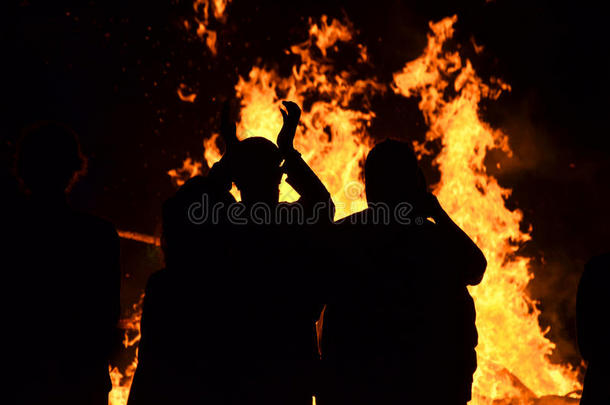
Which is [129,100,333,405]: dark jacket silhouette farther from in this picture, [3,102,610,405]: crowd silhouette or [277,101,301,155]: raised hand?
[277,101,301,155]: raised hand

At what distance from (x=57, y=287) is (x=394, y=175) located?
1.68 m

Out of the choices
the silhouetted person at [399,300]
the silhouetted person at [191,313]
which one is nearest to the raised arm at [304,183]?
the silhouetted person at [399,300]

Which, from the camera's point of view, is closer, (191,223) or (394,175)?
(191,223)

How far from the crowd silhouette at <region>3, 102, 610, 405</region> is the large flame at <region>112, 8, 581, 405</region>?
3870 millimetres

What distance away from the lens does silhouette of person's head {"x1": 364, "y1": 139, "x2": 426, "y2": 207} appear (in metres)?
2.46

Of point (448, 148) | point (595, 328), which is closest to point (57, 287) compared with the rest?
point (595, 328)

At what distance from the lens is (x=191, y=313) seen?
2.16m

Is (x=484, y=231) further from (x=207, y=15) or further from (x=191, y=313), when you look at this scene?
(x=207, y=15)

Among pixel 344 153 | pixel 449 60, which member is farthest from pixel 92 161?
pixel 449 60

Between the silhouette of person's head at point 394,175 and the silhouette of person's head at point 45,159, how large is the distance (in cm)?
151

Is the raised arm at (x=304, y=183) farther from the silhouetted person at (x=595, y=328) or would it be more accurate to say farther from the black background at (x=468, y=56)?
the black background at (x=468, y=56)

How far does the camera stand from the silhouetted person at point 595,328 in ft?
7.18

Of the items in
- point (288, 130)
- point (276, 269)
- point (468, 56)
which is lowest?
point (276, 269)

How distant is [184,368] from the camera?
83.4 inches
